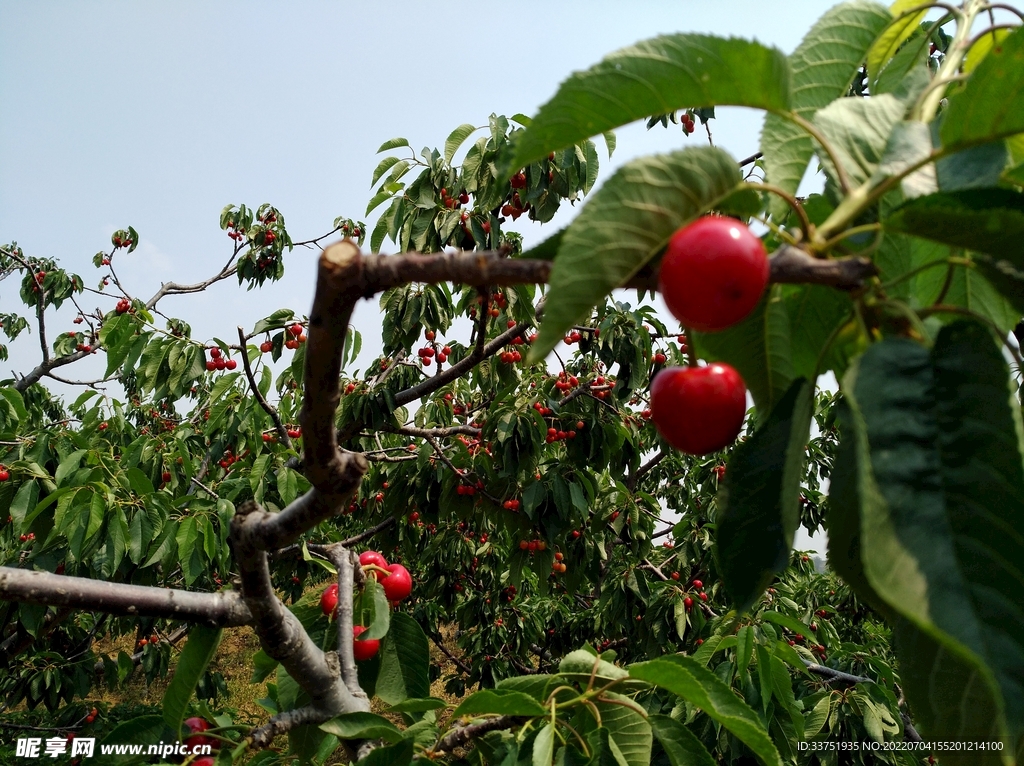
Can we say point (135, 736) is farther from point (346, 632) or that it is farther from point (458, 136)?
point (458, 136)

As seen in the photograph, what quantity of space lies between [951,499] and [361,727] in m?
1.01

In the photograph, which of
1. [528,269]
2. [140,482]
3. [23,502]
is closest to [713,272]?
[528,269]

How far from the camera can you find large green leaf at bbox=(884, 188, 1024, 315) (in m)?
0.54

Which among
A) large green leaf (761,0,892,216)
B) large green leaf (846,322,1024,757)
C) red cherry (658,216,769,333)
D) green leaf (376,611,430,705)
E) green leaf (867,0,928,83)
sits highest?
green leaf (867,0,928,83)

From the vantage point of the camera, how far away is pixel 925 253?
723mm

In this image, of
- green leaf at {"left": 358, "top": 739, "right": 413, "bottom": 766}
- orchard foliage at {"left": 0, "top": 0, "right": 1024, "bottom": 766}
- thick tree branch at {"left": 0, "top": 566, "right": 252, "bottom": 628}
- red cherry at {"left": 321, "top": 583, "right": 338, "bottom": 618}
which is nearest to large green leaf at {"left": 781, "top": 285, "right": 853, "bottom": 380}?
orchard foliage at {"left": 0, "top": 0, "right": 1024, "bottom": 766}

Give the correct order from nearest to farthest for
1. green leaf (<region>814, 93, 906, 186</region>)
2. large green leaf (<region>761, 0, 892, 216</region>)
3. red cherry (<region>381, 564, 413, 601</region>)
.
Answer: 1. green leaf (<region>814, 93, 906, 186</region>)
2. large green leaf (<region>761, 0, 892, 216</region>)
3. red cherry (<region>381, 564, 413, 601</region>)

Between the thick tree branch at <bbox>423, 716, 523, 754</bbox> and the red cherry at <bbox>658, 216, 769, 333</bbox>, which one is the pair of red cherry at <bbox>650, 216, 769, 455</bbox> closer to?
the red cherry at <bbox>658, 216, 769, 333</bbox>

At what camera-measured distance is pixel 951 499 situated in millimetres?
505

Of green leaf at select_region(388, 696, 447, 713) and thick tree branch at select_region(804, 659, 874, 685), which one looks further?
thick tree branch at select_region(804, 659, 874, 685)

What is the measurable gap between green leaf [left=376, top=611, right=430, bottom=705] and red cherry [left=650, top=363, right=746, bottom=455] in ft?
3.29

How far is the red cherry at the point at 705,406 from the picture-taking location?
2.41 ft

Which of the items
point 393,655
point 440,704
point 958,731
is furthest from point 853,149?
point 393,655

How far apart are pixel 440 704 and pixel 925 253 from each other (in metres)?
1.08
